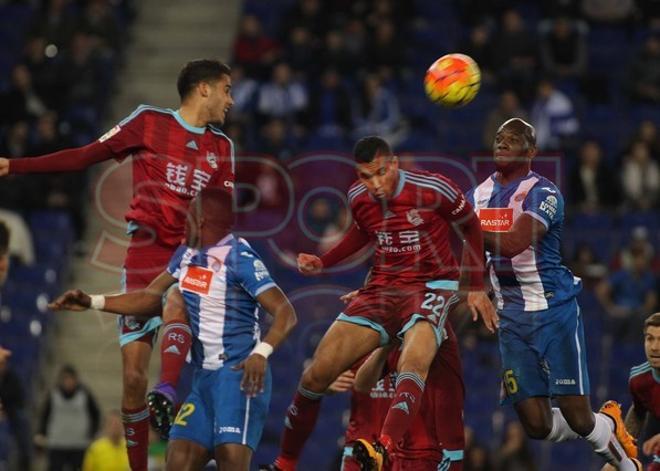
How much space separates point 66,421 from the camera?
15.2m

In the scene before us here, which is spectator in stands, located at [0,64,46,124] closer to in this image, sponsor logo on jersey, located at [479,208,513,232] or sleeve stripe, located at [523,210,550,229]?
sponsor logo on jersey, located at [479,208,513,232]

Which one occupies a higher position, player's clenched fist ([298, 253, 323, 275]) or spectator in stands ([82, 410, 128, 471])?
player's clenched fist ([298, 253, 323, 275])

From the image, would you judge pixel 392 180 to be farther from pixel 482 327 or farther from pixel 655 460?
pixel 482 327

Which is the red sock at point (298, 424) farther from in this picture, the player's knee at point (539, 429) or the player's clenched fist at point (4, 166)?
the player's clenched fist at point (4, 166)

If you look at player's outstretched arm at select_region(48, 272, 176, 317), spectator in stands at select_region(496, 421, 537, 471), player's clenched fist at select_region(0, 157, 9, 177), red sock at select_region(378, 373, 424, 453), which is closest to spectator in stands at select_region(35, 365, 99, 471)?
spectator in stands at select_region(496, 421, 537, 471)

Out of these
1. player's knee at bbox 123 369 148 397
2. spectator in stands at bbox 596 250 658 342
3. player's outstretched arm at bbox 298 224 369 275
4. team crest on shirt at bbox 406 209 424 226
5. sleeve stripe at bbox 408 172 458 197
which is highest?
sleeve stripe at bbox 408 172 458 197

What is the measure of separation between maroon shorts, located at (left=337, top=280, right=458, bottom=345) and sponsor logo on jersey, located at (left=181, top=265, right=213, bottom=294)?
37.6 inches

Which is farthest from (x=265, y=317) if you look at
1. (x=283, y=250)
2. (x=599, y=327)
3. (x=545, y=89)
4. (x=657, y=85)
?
(x=657, y=85)

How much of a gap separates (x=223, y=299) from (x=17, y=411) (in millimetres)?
6436

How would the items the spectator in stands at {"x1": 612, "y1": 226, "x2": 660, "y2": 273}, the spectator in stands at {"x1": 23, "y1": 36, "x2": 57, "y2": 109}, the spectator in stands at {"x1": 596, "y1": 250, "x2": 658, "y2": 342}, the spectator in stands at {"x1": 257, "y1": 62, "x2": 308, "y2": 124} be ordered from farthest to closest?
1. the spectator in stands at {"x1": 23, "y1": 36, "x2": 57, "y2": 109}
2. the spectator in stands at {"x1": 257, "y1": 62, "x2": 308, "y2": 124}
3. the spectator in stands at {"x1": 612, "y1": 226, "x2": 660, "y2": 273}
4. the spectator in stands at {"x1": 596, "y1": 250, "x2": 658, "y2": 342}

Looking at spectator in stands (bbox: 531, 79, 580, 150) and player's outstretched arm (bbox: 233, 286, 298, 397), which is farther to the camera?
spectator in stands (bbox: 531, 79, 580, 150)

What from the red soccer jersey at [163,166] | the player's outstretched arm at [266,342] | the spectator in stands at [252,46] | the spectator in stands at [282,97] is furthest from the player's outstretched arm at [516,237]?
the spectator in stands at [252,46]

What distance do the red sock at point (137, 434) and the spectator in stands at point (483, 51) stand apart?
9.72 metres

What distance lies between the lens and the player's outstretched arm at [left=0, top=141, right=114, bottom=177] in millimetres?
9758
